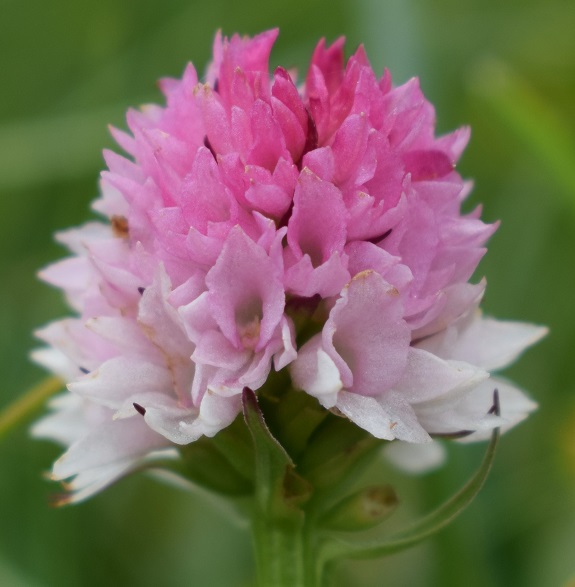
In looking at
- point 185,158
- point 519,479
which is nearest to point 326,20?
point 519,479

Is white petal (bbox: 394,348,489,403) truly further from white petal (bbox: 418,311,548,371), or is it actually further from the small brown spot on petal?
the small brown spot on petal

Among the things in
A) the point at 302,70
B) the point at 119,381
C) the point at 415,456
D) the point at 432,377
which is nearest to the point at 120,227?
the point at 119,381

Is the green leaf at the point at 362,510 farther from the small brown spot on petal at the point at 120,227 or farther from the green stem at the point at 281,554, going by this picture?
the small brown spot on petal at the point at 120,227

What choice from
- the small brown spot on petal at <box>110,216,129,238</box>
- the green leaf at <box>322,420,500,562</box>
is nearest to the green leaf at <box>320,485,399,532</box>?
the green leaf at <box>322,420,500,562</box>

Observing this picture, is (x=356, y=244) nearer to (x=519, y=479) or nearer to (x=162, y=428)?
(x=162, y=428)

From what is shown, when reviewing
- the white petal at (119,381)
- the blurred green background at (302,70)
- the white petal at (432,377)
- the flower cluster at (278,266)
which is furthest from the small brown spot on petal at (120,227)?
the blurred green background at (302,70)

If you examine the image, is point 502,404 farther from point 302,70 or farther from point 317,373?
point 302,70
